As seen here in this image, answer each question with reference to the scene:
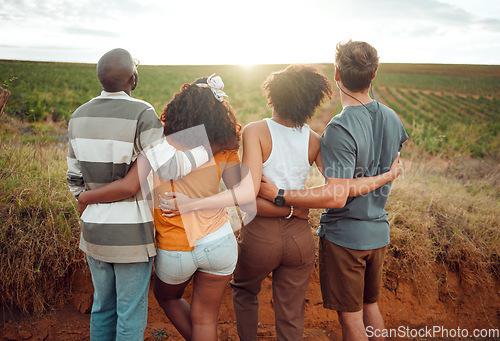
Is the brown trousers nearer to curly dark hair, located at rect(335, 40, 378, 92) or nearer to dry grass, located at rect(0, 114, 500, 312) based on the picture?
curly dark hair, located at rect(335, 40, 378, 92)

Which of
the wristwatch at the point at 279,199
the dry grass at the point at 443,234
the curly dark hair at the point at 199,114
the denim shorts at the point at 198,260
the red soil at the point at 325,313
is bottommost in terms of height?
the red soil at the point at 325,313

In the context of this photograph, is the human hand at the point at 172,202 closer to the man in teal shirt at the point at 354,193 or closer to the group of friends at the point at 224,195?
the group of friends at the point at 224,195

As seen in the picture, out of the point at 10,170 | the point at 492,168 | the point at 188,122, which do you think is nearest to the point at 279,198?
the point at 188,122

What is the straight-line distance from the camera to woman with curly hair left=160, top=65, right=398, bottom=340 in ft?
5.84

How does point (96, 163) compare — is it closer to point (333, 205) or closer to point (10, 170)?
point (333, 205)

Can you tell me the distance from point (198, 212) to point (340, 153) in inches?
31.5

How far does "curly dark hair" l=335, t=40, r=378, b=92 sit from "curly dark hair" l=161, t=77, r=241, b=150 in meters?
0.68

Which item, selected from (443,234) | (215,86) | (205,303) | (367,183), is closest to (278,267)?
(205,303)

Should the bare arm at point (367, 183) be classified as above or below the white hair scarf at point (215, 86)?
below

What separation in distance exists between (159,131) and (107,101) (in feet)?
0.93

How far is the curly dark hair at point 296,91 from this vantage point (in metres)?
1.77

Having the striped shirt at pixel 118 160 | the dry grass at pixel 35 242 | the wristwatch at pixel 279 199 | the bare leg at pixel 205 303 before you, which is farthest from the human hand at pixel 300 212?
the dry grass at pixel 35 242

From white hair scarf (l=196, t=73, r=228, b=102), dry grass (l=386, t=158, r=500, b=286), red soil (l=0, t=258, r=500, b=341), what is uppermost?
white hair scarf (l=196, t=73, r=228, b=102)

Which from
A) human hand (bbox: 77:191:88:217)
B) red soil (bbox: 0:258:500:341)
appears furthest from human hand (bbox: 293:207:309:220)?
red soil (bbox: 0:258:500:341)
